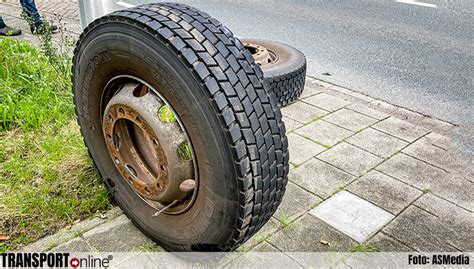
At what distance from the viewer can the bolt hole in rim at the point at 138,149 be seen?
2.19m

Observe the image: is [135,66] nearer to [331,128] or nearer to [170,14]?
[170,14]

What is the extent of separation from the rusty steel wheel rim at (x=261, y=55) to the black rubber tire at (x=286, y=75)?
50 millimetres

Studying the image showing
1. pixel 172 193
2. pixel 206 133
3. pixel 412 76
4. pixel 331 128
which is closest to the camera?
pixel 206 133

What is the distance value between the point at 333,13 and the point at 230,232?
6477 millimetres

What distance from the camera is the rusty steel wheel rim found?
4.41m

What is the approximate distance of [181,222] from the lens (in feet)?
7.57

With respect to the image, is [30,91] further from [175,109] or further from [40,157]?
[175,109]

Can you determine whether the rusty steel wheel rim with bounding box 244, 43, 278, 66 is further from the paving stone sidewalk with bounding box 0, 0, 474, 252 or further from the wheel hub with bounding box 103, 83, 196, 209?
the wheel hub with bounding box 103, 83, 196, 209

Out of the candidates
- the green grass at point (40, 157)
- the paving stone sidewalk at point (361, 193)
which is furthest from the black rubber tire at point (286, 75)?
the green grass at point (40, 157)

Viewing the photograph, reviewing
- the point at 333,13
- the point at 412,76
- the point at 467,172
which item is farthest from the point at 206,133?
the point at 333,13

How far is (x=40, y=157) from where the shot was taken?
11.0ft

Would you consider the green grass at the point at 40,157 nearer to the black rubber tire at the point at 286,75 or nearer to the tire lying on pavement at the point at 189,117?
the tire lying on pavement at the point at 189,117

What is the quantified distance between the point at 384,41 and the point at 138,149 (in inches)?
196

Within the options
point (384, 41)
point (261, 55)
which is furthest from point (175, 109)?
point (384, 41)
